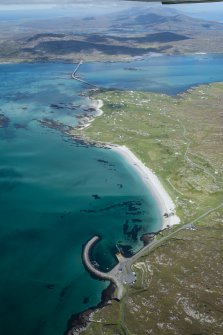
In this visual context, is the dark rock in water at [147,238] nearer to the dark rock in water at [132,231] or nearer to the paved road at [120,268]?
the paved road at [120,268]

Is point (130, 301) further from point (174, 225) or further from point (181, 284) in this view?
point (174, 225)

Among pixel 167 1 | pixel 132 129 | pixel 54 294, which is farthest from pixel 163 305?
pixel 132 129

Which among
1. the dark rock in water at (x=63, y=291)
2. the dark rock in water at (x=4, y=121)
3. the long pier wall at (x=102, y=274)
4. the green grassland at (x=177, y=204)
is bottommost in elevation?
the green grassland at (x=177, y=204)

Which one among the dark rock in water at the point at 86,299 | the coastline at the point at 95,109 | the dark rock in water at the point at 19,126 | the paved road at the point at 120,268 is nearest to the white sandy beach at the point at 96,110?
the coastline at the point at 95,109

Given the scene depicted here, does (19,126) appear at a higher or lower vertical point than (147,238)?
higher

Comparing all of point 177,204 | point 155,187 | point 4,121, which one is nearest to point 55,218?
point 155,187

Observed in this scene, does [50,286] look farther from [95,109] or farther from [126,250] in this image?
[95,109]

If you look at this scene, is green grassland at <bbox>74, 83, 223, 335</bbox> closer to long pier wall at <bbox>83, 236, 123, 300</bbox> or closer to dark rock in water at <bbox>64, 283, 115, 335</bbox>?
dark rock in water at <bbox>64, 283, 115, 335</bbox>
